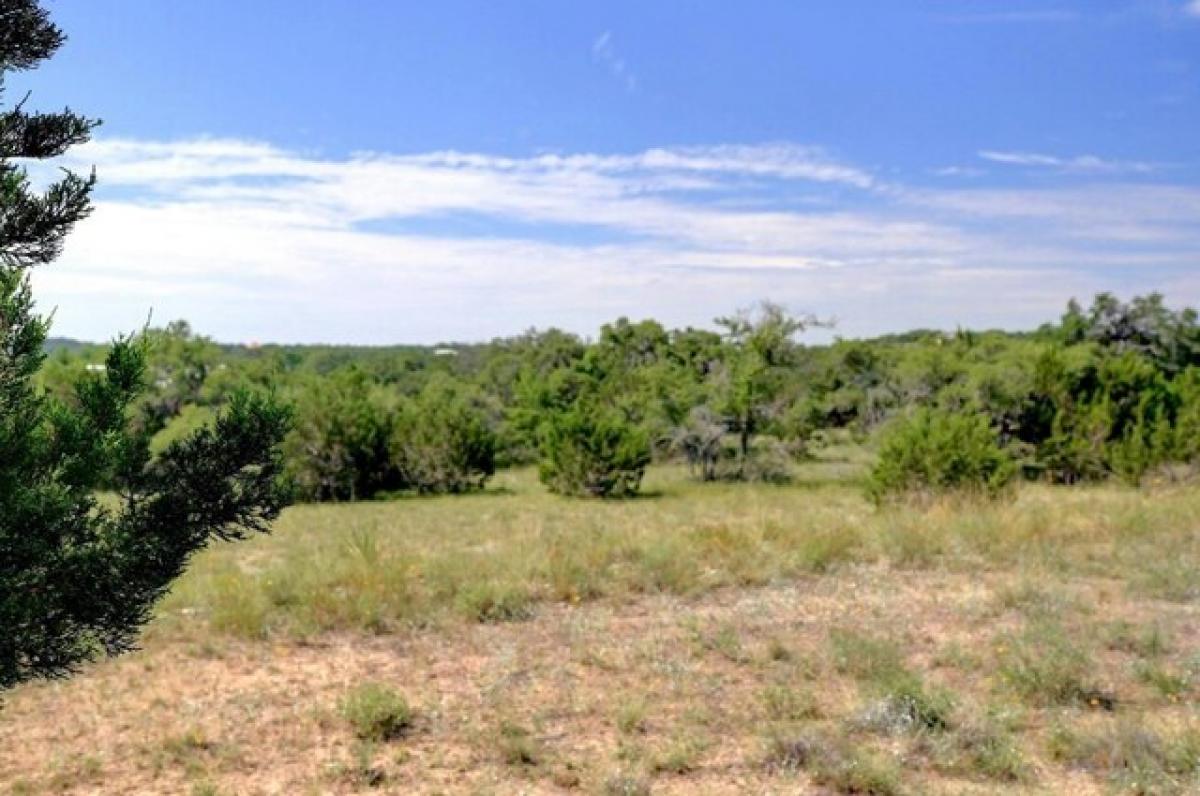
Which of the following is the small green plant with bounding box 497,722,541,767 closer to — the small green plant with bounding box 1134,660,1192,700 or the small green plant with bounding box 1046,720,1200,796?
the small green plant with bounding box 1046,720,1200,796

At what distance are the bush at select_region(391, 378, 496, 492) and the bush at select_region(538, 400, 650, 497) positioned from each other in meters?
4.29

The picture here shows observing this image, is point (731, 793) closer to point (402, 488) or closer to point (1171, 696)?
point (1171, 696)

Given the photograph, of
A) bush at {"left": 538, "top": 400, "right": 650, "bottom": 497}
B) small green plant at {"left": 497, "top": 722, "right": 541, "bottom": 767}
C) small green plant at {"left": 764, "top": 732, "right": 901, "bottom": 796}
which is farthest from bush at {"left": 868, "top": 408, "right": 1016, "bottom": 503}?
small green plant at {"left": 497, "top": 722, "right": 541, "bottom": 767}

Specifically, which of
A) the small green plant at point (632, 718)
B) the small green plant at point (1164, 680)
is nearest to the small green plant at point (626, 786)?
the small green plant at point (632, 718)

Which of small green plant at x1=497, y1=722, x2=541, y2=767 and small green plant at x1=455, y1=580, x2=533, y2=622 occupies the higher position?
small green plant at x1=455, y1=580, x2=533, y2=622

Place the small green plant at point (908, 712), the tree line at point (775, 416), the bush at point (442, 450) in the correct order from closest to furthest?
the small green plant at point (908, 712)
the tree line at point (775, 416)
the bush at point (442, 450)

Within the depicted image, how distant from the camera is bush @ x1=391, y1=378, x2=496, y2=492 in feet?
98.7

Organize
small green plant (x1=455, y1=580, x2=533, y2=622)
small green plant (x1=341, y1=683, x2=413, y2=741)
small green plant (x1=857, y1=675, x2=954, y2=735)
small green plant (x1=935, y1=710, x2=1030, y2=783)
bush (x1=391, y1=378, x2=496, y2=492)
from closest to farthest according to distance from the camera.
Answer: small green plant (x1=935, y1=710, x2=1030, y2=783)
small green plant (x1=857, y1=675, x2=954, y2=735)
small green plant (x1=341, y1=683, x2=413, y2=741)
small green plant (x1=455, y1=580, x2=533, y2=622)
bush (x1=391, y1=378, x2=496, y2=492)

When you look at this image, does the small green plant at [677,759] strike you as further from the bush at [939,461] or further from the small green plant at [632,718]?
the bush at [939,461]

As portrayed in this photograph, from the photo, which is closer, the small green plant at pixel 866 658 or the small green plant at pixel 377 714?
the small green plant at pixel 377 714

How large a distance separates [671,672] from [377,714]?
1.91 m

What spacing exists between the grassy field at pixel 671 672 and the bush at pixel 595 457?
15.4 m

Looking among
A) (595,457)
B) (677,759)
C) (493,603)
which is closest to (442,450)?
(595,457)

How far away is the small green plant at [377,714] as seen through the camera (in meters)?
5.39
